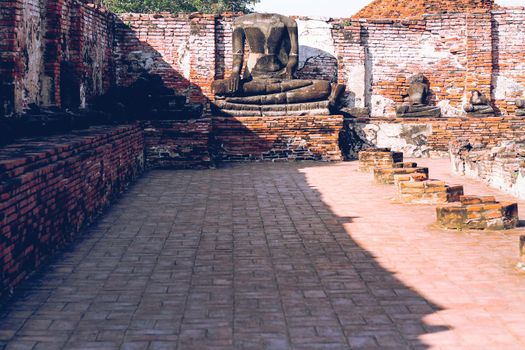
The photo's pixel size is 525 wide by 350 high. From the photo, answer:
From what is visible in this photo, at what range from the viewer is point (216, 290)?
505 centimetres

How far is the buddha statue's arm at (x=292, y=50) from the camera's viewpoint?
52.2 ft

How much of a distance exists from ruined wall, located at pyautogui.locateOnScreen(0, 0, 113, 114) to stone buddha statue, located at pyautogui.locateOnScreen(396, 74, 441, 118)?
22.1 ft

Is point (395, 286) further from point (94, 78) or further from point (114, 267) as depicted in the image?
point (94, 78)

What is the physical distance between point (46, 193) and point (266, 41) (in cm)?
1101

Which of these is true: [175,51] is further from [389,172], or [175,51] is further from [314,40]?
[389,172]

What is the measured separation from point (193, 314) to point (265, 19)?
12.6 m

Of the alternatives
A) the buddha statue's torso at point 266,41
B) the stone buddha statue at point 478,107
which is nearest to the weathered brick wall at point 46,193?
the buddha statue's torso at point 266,41

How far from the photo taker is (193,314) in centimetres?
448

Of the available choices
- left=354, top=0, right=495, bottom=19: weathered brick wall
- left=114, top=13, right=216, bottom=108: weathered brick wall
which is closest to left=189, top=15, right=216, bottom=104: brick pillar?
Answer: left=114, top=13, right=216, bottom=108: weathered brick wall

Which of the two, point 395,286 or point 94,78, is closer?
point 395,286

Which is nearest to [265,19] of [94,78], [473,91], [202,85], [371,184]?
[202,85]

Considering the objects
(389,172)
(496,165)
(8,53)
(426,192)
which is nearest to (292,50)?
(389,172)

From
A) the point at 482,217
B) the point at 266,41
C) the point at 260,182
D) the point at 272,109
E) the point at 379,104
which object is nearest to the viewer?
the point at 482,217

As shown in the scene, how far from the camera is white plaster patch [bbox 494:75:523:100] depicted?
685 inches
